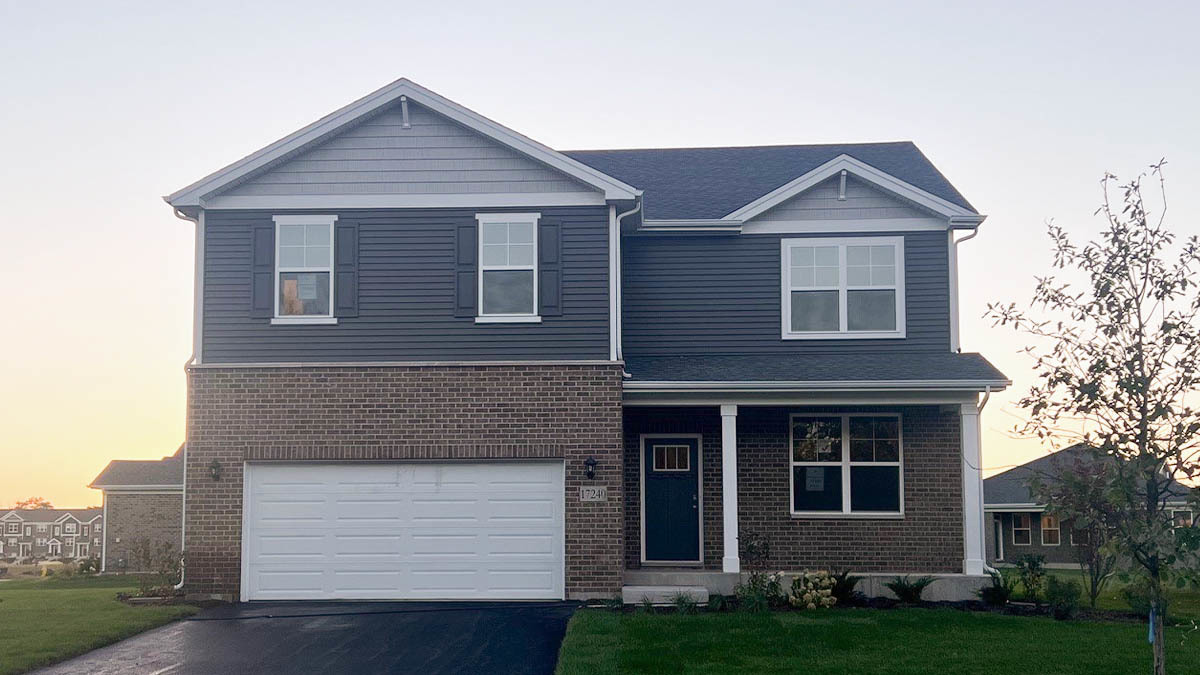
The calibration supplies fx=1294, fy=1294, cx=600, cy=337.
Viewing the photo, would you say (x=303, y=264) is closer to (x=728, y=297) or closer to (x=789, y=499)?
(x=728, y=297)

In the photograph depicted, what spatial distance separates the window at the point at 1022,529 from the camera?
44375 mm

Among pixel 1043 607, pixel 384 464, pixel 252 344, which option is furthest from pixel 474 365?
pixel 1043 607

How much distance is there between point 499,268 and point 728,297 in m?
3.87

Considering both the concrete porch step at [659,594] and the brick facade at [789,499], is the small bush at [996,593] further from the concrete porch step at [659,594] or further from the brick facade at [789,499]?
the concrete porch step at [659,594]

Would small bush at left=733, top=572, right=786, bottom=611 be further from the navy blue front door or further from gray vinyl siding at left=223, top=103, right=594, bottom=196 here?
gray vinyl siding at left=223, top=103, right=594, bottom=196

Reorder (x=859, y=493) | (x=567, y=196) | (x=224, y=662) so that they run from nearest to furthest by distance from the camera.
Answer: (x=224, y=662) → (x=567, y=196) → (x=859, y=493)

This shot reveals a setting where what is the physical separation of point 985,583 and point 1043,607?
883 mm

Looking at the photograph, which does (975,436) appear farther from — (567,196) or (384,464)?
(384,464)

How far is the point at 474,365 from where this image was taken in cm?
1797

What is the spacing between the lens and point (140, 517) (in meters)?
38.4

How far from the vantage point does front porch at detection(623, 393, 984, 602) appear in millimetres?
19188

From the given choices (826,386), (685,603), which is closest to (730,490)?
(826,386)

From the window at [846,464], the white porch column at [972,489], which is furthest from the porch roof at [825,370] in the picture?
the window at [846,464]

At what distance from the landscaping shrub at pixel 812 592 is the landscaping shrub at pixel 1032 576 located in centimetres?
277
